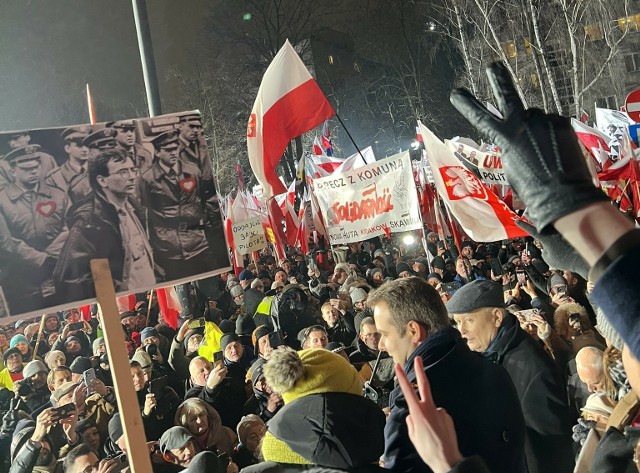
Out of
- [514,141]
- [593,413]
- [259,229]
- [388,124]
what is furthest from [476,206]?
[388,124]

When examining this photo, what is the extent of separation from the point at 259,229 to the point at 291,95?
302 inches

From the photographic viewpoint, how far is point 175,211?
314 cm

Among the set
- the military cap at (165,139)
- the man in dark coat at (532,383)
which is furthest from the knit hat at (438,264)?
the military cap at (165,139)

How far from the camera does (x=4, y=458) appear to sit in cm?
506

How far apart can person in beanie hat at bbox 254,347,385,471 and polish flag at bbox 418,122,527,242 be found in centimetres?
504

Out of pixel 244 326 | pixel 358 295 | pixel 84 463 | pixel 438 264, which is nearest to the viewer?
pixel 84 463

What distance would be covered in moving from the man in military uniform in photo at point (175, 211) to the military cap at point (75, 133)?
0.31 metres

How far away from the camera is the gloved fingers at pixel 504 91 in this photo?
4.05 feet

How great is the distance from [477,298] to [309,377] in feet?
5.49

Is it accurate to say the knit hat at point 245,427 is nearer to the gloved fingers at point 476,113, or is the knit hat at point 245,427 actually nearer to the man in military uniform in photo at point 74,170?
the man in military uniform in photo at point 74,170

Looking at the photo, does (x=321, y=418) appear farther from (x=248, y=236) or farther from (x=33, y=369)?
(x=248, y=236)

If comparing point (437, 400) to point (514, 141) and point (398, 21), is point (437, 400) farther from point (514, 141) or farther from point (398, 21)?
point (398, 21)

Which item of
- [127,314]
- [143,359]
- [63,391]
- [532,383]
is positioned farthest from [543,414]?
[127,314]

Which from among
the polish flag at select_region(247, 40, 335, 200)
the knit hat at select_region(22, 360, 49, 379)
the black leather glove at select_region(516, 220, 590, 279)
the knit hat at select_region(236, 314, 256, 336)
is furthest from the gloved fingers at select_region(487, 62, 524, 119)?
the knit hat at select_region(236, 314, 256, 336)
